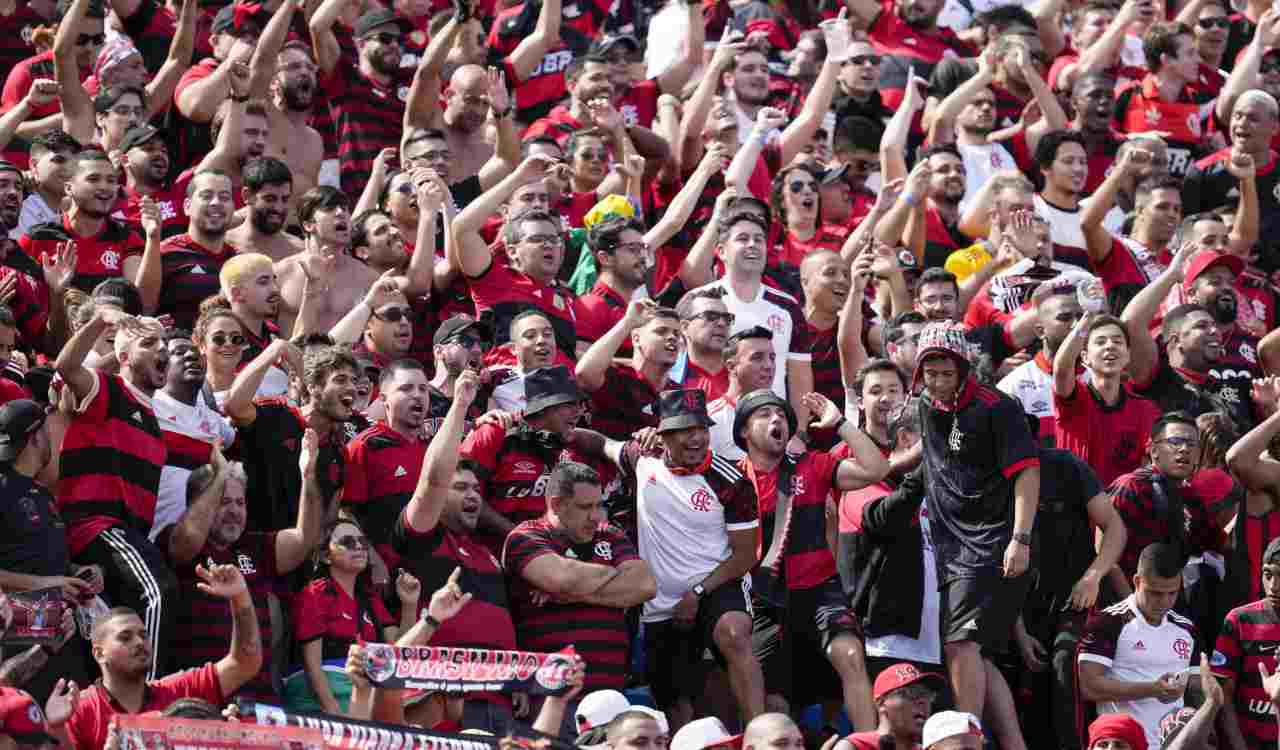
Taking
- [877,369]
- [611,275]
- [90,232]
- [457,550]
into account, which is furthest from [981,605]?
[90,232]

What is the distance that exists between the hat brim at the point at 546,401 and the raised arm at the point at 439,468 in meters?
0.62

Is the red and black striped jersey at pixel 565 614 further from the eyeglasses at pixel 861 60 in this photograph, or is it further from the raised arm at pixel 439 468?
the eyeglasses at pixel 861 60

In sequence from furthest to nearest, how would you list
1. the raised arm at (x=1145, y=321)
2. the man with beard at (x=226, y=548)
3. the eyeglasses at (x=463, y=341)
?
the raised arm at (x=1145, y=321) → the eyeglasses at (x=463, y=341) → the man with beard at (x=226, y=548)

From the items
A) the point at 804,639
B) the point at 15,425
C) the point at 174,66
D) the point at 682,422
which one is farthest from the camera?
the point at 174,66

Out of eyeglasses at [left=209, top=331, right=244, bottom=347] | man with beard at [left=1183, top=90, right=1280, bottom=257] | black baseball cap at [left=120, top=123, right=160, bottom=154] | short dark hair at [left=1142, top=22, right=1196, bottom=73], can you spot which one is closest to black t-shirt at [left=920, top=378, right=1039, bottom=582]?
eyeglasses at [left=209, top=331, right=244, bottom=347]

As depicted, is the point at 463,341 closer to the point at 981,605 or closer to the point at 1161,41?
the point at 981,605

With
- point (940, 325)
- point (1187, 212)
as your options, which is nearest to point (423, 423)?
point (940, 325)

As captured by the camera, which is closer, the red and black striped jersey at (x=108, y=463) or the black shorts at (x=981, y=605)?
the red and black striped jersey at (x=108, y=463)

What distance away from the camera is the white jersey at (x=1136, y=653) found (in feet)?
39.8

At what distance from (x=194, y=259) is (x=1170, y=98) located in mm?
7387

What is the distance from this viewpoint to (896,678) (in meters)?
11.3

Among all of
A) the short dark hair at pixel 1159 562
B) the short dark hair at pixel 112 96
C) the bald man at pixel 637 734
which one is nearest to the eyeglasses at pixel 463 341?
the bald man at pixel 637 734

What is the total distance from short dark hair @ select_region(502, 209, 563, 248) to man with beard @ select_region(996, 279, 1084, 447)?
238cm

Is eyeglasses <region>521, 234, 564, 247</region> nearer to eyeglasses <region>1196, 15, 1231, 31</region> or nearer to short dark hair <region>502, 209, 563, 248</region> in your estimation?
short dark hair <region>502, 209, 563, 248</region>
